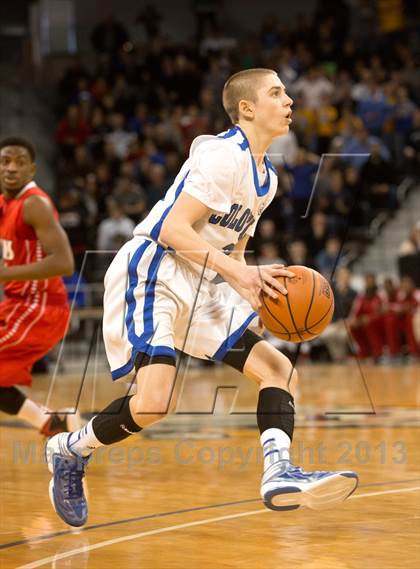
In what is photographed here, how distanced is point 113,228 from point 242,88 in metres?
9.83

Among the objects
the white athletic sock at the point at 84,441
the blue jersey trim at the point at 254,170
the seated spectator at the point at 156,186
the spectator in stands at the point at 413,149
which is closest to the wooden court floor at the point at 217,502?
the white athletic sock at the point at 84,441

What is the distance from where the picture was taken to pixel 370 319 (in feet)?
45.5

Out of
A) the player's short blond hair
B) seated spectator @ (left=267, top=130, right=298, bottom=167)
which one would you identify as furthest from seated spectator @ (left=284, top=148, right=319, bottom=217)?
the player's short blond hair

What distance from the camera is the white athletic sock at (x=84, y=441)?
4539 mm

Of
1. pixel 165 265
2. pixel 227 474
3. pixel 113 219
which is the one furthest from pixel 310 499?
pixel 113 219

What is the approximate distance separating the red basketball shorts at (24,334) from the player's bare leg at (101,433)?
54.4 inches

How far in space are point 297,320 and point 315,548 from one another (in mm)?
875

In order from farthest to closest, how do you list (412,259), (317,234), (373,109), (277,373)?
(373,109)
(317,234)
(412,259)
(277,373)

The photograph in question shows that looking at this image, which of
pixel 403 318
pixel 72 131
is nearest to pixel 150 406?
pixel 403 318

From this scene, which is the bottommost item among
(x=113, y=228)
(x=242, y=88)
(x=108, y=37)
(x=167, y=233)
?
(x=113, y=228)

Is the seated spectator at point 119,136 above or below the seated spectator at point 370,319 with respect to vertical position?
above

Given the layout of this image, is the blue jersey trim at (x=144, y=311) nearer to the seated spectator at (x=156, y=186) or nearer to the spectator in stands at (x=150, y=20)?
the seated spectator at (x=156, y=186)

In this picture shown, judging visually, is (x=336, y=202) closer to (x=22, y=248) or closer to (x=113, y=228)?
(x=113, y=228)

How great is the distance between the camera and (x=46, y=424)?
614 centimetres
